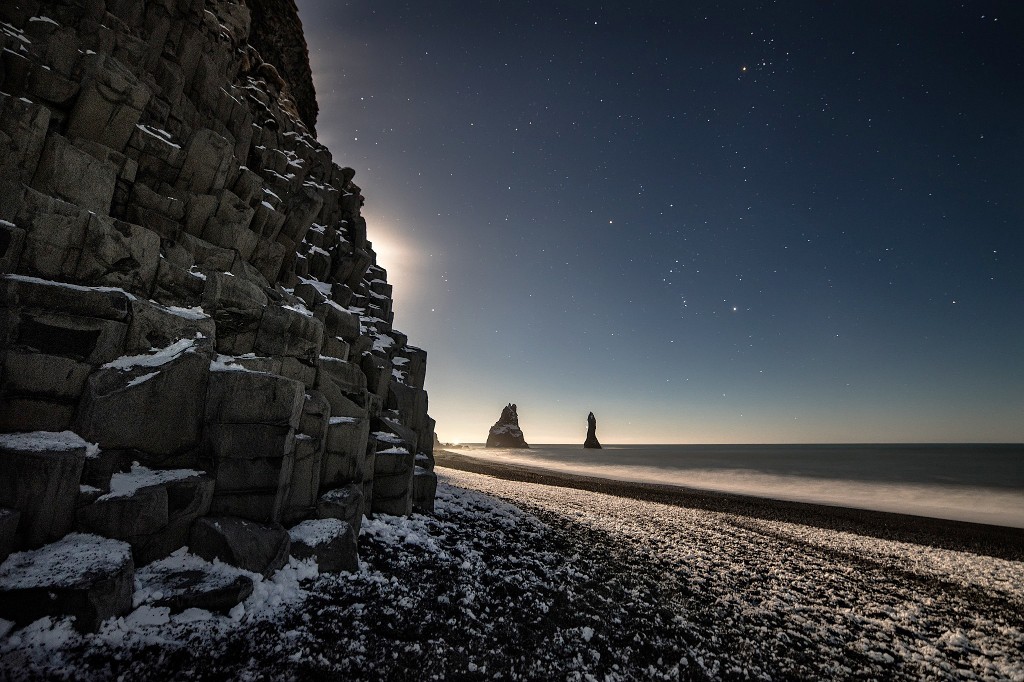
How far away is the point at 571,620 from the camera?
28.4ft

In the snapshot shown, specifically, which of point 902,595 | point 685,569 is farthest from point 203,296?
point 902,595

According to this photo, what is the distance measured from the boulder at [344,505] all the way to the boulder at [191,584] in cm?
319

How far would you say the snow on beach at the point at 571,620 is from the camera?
6.00 metres

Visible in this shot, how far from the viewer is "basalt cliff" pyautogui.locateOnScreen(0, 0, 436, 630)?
22.5 feet

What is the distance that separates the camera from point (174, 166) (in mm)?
13688

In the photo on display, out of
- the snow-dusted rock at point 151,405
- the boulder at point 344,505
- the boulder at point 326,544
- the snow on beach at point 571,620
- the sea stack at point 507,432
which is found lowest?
the sea stack at point 507,432

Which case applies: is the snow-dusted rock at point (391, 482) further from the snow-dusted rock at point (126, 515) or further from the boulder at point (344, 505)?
the snow-dusted rock at point (126, 515)

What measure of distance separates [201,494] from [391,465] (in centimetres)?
700

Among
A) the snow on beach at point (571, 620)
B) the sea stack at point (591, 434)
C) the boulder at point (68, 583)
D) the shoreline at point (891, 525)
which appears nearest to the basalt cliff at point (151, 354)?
the boulder at point (68, 583)

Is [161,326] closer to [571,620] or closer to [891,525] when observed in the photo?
[571,620]

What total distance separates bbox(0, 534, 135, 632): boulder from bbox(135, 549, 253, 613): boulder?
0.44m

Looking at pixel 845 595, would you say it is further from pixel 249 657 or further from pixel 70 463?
pixel 70 463

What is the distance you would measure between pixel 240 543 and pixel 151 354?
5.23 metres

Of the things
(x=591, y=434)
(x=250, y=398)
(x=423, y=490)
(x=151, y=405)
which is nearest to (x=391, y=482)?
(x=423, y=490)
